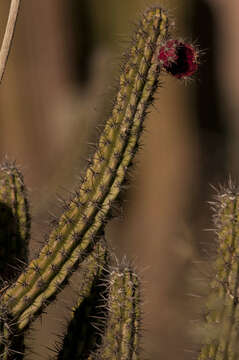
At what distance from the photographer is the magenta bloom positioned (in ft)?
5.18

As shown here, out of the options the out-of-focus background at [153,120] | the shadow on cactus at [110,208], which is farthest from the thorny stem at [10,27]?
the out-of-focus background at [153,120]

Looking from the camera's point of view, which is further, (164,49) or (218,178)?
(218,178)

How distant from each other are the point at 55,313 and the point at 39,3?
6.95 feet

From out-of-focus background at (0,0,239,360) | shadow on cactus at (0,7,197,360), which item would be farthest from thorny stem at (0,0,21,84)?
out-of-focus background at (0,0,239,360)

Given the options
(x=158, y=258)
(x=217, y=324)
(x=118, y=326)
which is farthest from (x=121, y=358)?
(x=158, y=258)

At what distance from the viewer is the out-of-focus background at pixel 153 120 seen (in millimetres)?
3613

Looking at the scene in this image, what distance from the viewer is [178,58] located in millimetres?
1628

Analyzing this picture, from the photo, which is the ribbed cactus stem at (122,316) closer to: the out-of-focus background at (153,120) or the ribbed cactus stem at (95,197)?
the ribbed cactus stem at (95,197)

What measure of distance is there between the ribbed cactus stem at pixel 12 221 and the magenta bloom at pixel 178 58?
570 mm

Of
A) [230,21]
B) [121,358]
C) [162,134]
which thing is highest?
[230,21]

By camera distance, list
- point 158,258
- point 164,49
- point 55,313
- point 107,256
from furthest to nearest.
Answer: point 158,258
point 55,313
point 107,256
point 164,49

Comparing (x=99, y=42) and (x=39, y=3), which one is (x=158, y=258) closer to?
(x=99, y=42)

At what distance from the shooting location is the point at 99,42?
404 cm

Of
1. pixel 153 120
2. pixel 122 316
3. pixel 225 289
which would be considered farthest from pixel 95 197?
pixel 153 120
